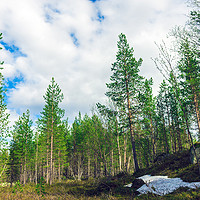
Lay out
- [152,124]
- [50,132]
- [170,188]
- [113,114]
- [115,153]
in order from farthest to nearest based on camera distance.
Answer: [115,153], [152,124], [50,132], [113,114], [170,188]

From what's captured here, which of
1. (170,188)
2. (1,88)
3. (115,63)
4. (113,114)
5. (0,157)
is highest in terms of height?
(115,63)

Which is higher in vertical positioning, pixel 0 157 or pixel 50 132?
pixel 50 132

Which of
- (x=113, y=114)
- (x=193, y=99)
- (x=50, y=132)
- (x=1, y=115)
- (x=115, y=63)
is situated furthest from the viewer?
(x=50, y=132)

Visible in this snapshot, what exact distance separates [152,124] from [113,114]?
12.7 metres

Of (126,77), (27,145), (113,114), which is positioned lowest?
(27,145)

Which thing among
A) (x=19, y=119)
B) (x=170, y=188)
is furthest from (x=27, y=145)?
(x=170, y=188)

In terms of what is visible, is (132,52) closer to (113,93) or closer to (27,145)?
(113,93)

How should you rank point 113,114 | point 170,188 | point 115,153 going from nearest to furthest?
point 170,188 → point 113,114 → point 115,153

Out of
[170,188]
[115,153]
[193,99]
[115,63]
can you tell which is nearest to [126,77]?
[115,63]

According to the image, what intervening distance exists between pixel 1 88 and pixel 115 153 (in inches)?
1045

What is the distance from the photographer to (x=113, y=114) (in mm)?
18047

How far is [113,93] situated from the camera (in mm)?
18828

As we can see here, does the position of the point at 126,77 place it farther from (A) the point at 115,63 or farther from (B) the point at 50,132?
(B) the point at 50,132

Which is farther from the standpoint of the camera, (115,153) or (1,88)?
(115,153)
